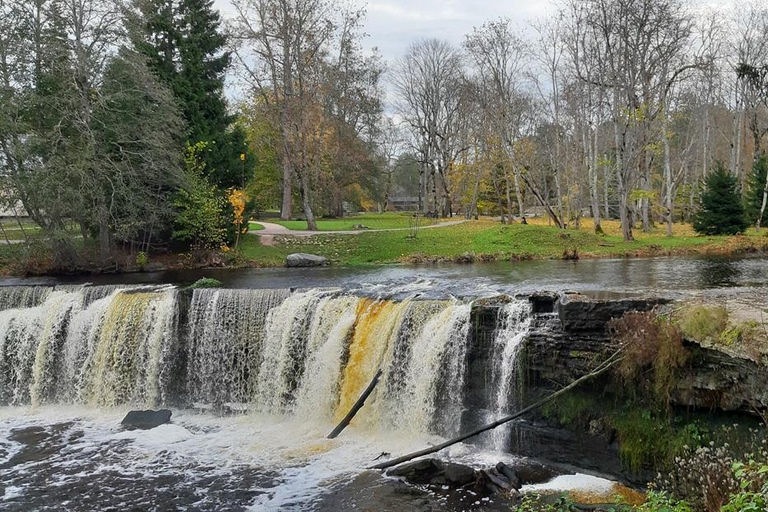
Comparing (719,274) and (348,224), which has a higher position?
(348,224)

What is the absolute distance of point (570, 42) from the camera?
25156mm

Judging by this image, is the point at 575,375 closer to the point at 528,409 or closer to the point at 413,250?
the point at 528,409

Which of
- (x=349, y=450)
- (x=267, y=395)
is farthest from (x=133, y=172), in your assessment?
(x=349, y=450)

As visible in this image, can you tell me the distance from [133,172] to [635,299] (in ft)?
51.3

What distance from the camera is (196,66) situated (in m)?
21.9

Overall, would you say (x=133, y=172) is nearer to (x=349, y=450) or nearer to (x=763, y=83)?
(x=349, y=450)

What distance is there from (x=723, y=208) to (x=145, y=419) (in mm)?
22796

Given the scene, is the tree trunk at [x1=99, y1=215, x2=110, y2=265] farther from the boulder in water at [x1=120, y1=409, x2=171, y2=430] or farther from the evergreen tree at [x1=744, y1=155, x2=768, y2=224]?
the evergreen tree at [x1=744, y1=155, x2=768, y2=224]

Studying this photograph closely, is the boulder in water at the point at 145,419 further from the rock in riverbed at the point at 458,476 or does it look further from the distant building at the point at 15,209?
the distant building at the point at 15,209

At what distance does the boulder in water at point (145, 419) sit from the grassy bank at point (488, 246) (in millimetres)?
9618

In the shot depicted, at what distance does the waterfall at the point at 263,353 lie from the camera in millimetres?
10133

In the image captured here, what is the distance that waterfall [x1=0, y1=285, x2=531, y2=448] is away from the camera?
10133mm

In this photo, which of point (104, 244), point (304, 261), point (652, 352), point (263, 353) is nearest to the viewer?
point (652, 352)

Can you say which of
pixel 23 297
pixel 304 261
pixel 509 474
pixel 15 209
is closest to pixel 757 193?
pixel 304 261
